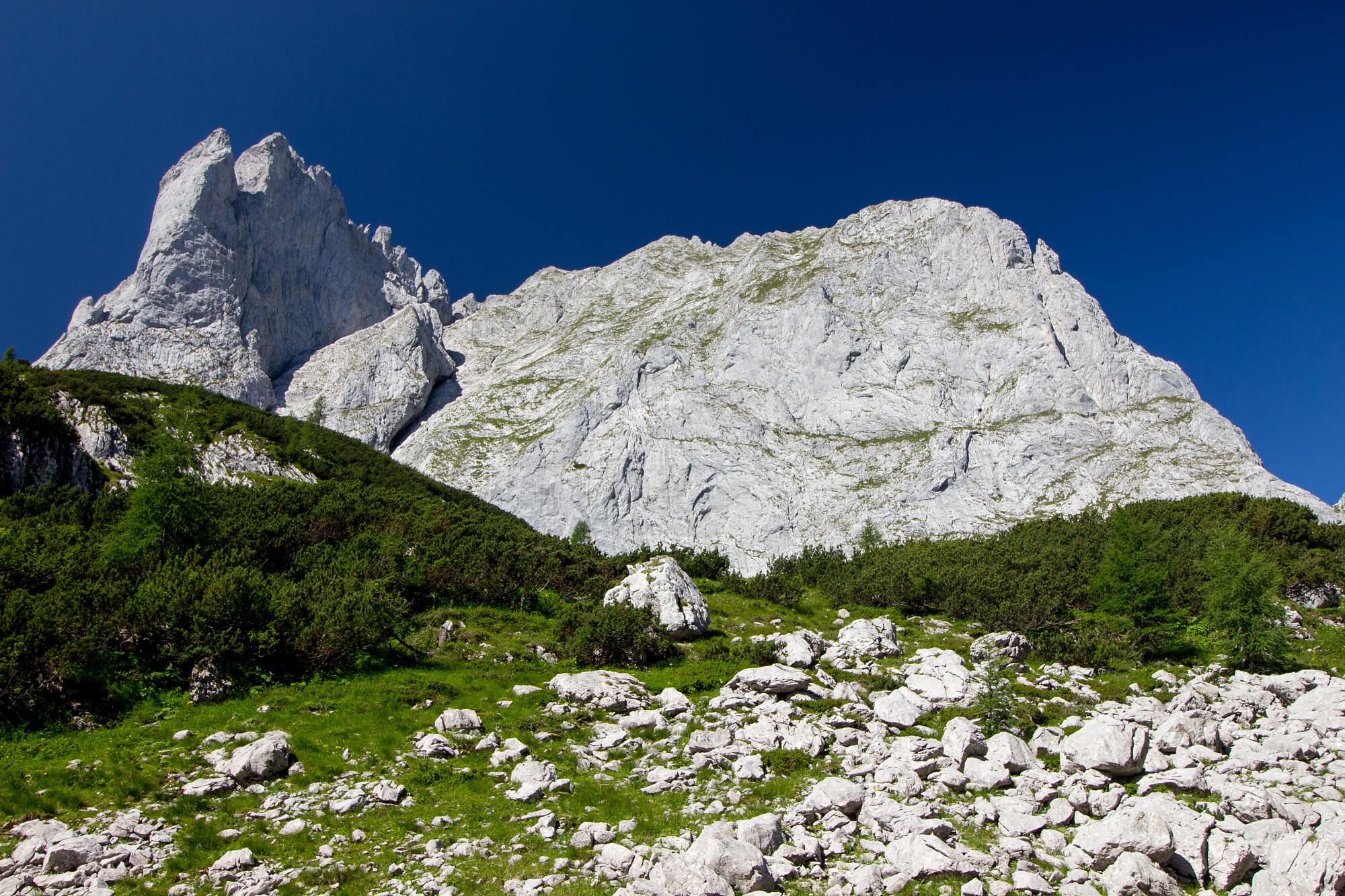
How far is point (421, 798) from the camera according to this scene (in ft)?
34.9

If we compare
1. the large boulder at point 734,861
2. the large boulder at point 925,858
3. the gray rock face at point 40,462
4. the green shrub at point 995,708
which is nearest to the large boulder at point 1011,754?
the green shrub at point 995,708

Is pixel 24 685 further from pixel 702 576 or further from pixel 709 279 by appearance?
pixel 709 279

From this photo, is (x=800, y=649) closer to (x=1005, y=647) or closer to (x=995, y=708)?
(x=995, y=708)

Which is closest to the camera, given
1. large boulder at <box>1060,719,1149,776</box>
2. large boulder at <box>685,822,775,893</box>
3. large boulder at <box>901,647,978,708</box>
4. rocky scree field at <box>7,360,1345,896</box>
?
large boulder at <box>685,822,775,893</box>

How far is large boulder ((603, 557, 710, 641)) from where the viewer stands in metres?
22.2

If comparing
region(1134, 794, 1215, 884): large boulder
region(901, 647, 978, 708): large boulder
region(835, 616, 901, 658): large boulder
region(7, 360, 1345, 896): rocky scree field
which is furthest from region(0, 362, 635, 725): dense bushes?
region(1134, 794, 1215, 884): large boulder

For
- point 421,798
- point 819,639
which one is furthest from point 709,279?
point 421,798

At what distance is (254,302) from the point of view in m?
146

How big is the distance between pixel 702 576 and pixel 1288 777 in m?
25.4

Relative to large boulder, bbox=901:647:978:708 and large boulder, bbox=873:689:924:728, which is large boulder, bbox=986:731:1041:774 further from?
large boulder, bbox=901:647:978:708

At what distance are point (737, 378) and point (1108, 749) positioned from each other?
11838cm

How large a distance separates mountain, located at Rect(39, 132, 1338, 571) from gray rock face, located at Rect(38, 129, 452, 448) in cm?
55

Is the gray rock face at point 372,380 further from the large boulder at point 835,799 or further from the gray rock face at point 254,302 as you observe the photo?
the large boulder at point 835,799

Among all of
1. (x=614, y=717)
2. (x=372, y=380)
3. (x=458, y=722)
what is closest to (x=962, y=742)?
(x=614, y=717)
